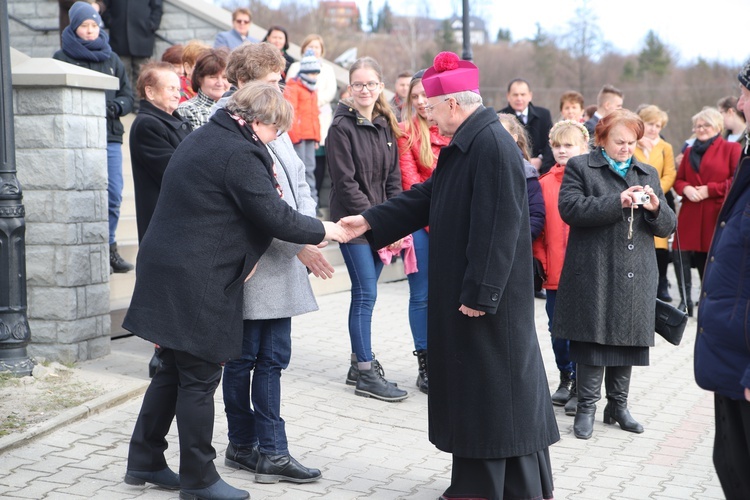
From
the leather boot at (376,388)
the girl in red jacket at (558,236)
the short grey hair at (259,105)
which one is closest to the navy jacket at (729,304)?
the short grey hair at (259,105)

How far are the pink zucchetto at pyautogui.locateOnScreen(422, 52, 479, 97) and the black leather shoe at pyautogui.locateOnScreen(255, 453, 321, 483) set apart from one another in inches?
75.1

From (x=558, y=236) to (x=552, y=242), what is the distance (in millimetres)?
55

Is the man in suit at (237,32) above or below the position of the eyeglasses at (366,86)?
above

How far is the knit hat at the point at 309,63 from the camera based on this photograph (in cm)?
1052

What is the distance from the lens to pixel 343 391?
6.45 metres

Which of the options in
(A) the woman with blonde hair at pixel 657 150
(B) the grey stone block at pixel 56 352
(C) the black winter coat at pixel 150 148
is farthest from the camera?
(A) the woman with blonde hair at pixel 657 150

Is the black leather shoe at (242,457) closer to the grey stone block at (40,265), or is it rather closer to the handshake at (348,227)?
the handshake at (348,227)

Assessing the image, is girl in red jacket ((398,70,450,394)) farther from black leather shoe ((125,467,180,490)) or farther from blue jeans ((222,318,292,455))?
black leather shoe ((125,467,180,490))

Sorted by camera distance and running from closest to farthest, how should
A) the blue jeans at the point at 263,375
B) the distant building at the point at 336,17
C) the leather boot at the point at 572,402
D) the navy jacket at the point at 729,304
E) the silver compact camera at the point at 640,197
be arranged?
the navy jacket at the point at 729,304, the blue jeans at the point at 263,375, the silver compact camera at the point at 640,197, the leather boot at the point at 572,402, the distant building at the point at 336,17

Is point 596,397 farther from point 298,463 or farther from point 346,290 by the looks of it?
point 346,290

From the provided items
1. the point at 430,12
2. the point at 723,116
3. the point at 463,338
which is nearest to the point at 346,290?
the point at 723,116

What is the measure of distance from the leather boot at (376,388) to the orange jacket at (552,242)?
1.20 m

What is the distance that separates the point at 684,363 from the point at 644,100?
40720mm

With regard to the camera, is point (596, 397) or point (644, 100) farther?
point (644, 100)
